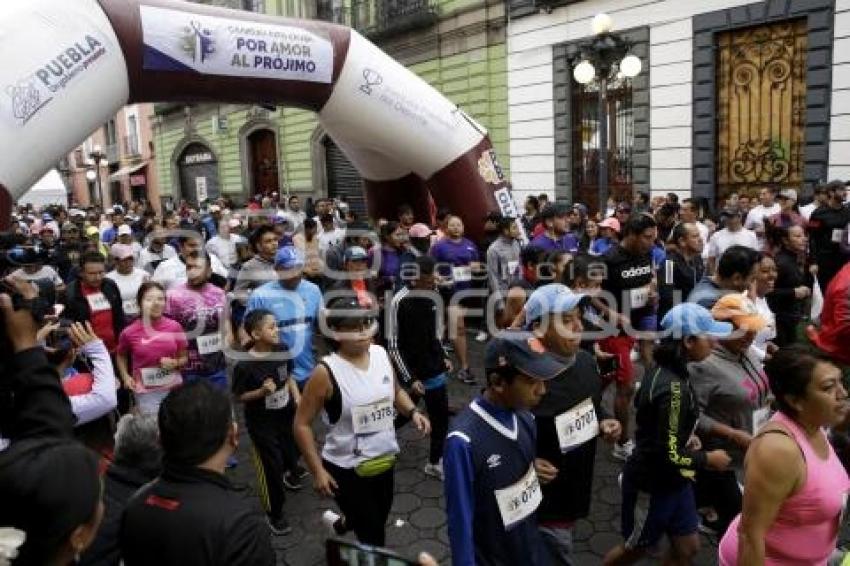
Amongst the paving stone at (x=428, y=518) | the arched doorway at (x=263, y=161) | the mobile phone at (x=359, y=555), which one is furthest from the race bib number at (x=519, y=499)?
the arched doorway at (x=263, y=161)

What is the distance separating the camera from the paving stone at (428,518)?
13.9 feet

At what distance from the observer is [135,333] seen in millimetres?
4535

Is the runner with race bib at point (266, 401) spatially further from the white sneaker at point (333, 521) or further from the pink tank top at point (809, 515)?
the pink tank top at point (809, 515)

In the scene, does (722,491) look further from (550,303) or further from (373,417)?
(373,417)

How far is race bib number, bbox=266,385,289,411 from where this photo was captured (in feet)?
13.8

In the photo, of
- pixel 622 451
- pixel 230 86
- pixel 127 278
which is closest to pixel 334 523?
pixel 622 451

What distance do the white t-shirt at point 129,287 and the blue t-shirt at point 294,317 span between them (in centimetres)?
168

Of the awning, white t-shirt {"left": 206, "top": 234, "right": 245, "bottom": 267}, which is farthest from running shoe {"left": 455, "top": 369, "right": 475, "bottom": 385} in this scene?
the awning

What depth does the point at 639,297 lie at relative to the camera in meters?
5.30

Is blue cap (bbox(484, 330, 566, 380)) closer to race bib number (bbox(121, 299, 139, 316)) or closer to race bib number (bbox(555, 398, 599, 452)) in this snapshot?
race bib number (bbox(555, 398, 599, 452))

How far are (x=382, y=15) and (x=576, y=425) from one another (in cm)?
1673

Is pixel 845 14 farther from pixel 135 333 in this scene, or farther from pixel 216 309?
pixel 135 333

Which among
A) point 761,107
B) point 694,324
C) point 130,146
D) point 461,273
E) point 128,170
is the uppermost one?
point 130,146

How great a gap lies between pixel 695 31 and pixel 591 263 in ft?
26.3
